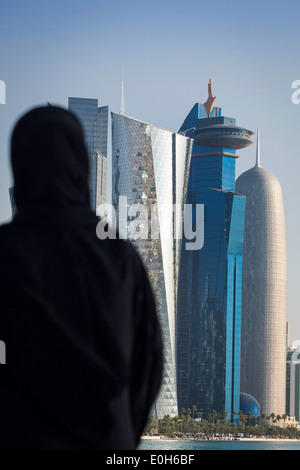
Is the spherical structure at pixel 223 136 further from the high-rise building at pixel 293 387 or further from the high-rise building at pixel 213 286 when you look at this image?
the high-rise building at pixel 293 387

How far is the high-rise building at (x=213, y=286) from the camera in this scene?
380 feet

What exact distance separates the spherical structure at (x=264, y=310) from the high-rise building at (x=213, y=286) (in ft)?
69.0

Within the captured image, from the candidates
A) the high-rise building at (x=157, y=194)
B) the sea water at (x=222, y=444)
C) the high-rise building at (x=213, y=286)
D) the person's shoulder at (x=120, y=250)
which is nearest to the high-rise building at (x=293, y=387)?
the sea water at (x=222, y=444)

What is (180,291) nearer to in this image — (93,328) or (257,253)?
(257,253)

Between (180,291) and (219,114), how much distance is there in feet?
83.7

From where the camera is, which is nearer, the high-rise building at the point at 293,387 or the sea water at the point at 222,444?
the sea water at the point at 222,444

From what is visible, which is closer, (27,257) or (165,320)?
(27,257)

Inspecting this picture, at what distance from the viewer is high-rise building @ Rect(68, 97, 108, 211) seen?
343 ft

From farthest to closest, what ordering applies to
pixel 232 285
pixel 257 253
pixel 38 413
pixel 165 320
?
pixel 257 253 → pixel 232 285 → pixel 165 320 → pixel 38 413

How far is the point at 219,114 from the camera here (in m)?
130

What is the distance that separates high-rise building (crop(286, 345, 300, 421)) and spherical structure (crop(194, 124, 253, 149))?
1764 inches

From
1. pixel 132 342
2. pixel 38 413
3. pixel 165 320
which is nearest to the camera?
pixel 38 413

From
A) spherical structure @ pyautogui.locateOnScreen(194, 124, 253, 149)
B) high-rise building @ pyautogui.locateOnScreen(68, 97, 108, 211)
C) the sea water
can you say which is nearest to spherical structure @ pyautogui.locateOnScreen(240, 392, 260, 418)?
the sea water

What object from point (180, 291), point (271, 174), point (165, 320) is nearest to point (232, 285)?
point (180, 291)
